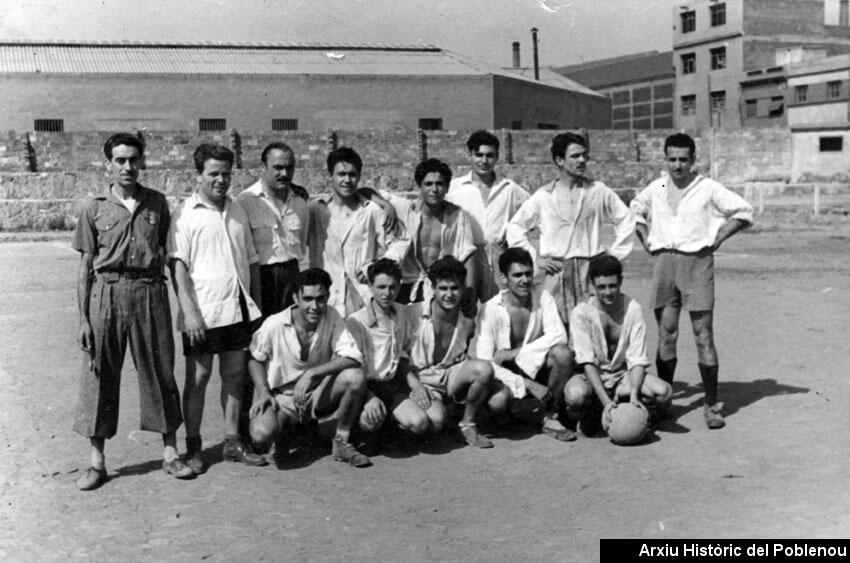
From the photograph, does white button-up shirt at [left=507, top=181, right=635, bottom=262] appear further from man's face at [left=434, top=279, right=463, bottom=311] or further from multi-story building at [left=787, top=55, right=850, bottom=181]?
multi-story building at [left=787, top=55, right=850, bottom=181]

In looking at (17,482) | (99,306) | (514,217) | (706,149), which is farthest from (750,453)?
(706,149)

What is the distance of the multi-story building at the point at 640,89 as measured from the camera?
53750 mm

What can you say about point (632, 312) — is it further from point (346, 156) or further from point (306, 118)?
point (306, 118)

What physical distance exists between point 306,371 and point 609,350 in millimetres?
1845

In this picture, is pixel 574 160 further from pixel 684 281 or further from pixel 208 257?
pixel 208 257

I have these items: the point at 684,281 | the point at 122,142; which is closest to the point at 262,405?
the point at 122,142

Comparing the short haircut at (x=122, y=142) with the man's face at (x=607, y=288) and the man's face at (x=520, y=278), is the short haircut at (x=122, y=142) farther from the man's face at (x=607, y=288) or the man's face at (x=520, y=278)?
the man's face at (x=607, y=288)

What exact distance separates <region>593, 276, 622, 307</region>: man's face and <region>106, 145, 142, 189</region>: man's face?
2667 mm

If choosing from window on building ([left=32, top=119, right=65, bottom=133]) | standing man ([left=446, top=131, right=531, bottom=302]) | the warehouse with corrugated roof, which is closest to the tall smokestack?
the warehouse with corrugated roof

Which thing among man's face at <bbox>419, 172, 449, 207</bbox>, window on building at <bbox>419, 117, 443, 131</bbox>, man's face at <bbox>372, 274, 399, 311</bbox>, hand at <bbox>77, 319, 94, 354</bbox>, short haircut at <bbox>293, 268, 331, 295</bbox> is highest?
window on building at <bbox>419, 117, 443, 131</bbox>

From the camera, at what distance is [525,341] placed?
17.5 ft

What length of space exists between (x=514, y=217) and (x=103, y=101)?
92.4ft

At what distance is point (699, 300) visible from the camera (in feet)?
18.0

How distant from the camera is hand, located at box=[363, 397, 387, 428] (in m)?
4.81
